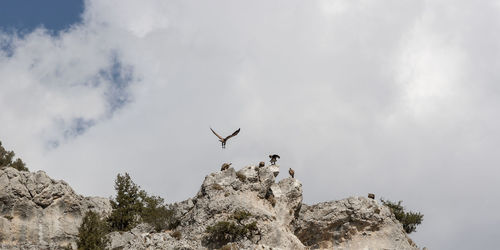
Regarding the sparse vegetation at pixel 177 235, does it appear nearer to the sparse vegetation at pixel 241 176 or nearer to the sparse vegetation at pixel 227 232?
the sparse vegetation at pixel 227 232

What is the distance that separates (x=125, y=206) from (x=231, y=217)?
2172 cm

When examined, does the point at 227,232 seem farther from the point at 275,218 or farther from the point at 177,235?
the point at 275,218

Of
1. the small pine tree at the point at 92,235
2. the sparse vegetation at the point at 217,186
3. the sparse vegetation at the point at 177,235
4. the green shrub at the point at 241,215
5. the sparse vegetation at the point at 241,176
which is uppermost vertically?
the sparse vegetation at the point at 241,176

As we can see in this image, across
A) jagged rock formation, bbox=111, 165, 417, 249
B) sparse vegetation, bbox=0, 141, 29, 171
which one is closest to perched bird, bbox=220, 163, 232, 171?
jagged rock formation, bbox=111, 165, 417, 249

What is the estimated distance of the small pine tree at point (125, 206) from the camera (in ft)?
253

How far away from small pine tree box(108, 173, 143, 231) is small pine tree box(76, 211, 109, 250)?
48.1ft

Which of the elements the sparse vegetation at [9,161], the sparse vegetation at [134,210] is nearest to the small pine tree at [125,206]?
the sparse vegetation at [134,210]

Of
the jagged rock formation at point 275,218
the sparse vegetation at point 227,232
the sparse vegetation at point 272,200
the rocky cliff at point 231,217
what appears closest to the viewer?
the sparse vegetation at point 227,232

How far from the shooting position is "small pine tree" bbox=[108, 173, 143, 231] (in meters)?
77.1

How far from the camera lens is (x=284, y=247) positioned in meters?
63.8

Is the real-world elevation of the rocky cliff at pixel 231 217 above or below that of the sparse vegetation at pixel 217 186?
below

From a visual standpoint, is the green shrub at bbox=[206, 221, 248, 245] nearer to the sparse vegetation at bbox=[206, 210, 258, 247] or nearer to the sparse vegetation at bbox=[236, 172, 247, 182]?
the sparse vegetation at bbox=[206, 210, 258, 247]

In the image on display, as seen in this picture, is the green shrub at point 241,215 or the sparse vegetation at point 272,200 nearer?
the green shrub at point 241,215

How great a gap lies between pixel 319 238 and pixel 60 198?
35.2m
